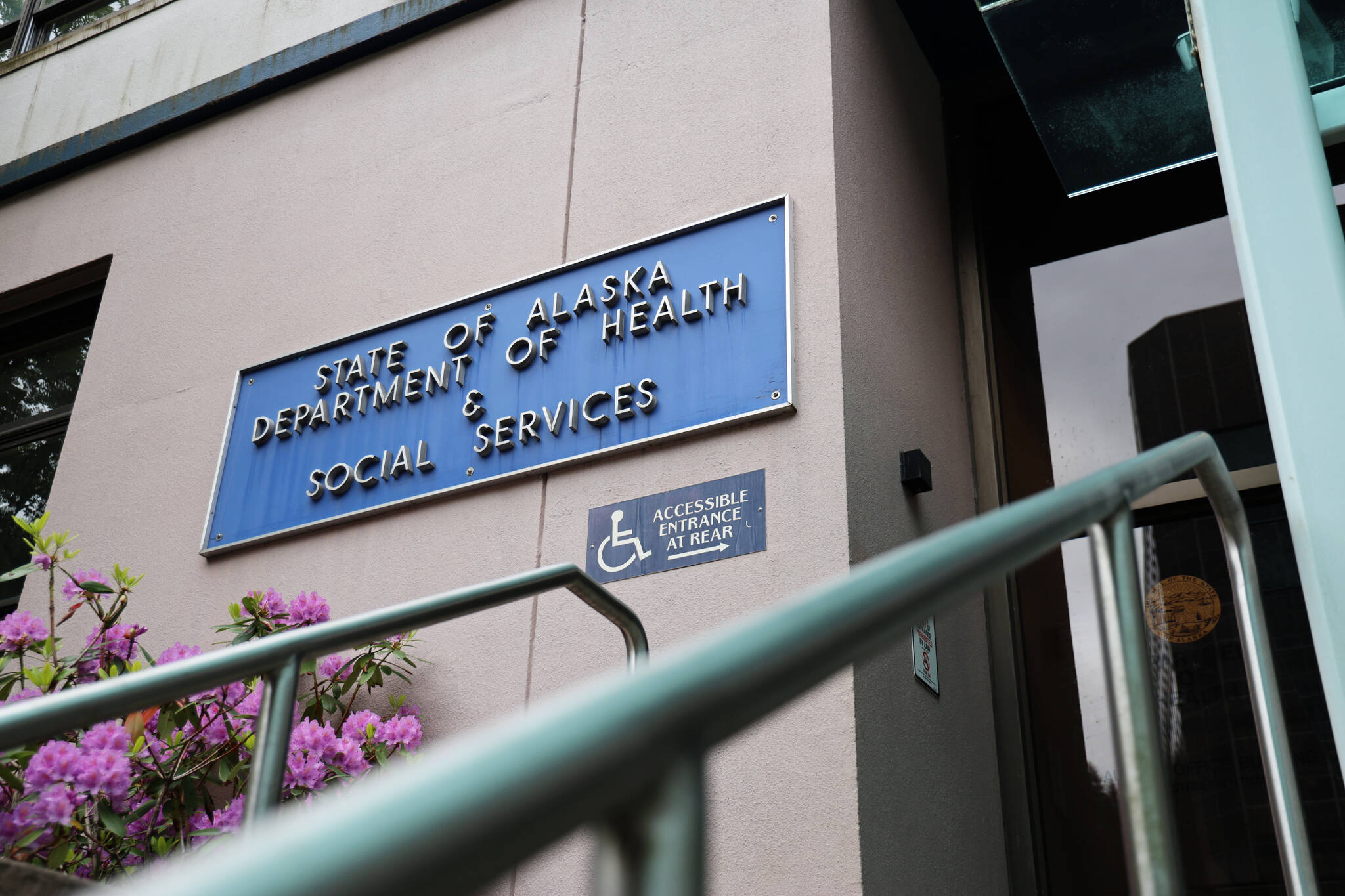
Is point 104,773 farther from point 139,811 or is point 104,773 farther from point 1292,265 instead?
point 1292,265

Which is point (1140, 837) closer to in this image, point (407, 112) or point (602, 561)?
point (602, 561)

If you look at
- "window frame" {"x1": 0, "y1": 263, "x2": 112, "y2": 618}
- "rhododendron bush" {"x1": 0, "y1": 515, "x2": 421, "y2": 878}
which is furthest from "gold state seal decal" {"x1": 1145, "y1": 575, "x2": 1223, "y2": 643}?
"window frame" {"x1": 0, "y1": 263, "x2": 112, "y2": 618}

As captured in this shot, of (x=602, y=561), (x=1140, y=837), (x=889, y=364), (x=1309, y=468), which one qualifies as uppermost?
(x=889, y=364)

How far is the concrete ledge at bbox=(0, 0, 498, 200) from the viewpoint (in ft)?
13.7

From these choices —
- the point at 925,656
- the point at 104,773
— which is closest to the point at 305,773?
the point at 104,773

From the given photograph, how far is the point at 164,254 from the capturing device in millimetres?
4449

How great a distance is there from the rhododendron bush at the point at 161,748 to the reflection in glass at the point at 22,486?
67.3 inches

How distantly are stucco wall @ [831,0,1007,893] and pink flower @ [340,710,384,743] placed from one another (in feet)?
3.72

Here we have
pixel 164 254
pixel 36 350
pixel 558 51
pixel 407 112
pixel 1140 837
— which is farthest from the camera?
pixel 36 350

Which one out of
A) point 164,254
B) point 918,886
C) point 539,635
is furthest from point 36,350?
point 918,886

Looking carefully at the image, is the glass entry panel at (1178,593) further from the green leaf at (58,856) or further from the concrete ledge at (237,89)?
the concrete ledge at (237,89)

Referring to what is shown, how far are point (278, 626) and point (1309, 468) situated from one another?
2445 mm

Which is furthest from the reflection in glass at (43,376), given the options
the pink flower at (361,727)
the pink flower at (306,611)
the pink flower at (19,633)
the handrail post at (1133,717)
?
the handrail post at (1133,717)

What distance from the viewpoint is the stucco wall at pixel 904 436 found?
250 cm
